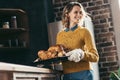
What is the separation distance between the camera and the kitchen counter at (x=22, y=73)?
1497mm

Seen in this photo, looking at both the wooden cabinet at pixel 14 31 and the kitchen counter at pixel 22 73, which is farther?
the wooden cabinet at pixel 14 31

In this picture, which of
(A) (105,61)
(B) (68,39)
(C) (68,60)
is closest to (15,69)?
(C) (68,60)

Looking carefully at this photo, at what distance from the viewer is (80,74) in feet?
6.59

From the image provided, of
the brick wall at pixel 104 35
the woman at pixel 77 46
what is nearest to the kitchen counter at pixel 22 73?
the woman at pixel 77 46

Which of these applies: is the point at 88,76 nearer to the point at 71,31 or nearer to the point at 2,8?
the point at 71,31

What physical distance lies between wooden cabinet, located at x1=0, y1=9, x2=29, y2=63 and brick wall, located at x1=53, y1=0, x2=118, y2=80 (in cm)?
93

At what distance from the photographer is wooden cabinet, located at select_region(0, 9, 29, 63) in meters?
3.88

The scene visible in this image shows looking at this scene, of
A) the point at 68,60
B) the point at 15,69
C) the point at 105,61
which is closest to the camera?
Result: the point at 15,69

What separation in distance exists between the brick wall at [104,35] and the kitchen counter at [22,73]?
5.83 ft

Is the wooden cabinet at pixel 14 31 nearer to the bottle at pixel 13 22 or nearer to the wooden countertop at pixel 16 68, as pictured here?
the bottle at pixel 13 22

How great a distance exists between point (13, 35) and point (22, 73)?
241cm

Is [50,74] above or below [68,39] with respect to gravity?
below

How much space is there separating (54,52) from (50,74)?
16cm

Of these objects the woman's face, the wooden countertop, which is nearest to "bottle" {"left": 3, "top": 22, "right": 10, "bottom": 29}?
the woman's face
